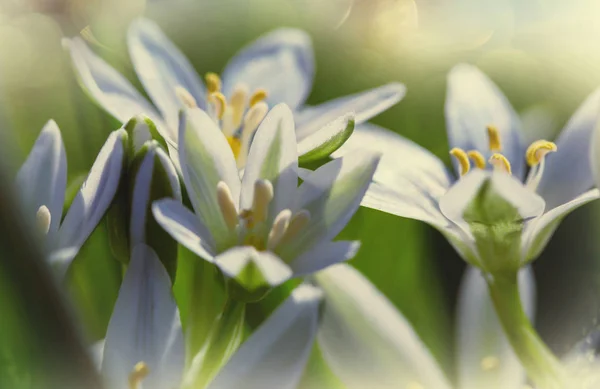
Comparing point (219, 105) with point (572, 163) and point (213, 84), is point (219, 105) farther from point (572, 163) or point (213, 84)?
point (572, 163)

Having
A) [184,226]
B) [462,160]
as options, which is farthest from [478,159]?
[184,226]

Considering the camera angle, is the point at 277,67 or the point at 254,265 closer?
the point at 254,265

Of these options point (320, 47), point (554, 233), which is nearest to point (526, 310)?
point (554, 233)

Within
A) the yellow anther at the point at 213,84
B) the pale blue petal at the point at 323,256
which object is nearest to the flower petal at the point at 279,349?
the pale blue petal at the point at 323,256

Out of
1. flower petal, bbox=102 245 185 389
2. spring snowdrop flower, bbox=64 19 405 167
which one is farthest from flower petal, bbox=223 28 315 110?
flower petal, bbox=102 245 185 389

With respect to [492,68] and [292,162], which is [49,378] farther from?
[492,68]

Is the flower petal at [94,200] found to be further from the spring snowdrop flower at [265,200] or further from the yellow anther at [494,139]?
the yellow anther at [494,139]

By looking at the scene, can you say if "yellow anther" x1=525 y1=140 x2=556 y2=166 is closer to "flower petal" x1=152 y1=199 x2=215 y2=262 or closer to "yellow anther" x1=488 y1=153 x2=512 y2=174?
"yellow anther" x1=488 y1=153 x2=512 y2=174

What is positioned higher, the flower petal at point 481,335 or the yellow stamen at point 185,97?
the yellow stamen at point 185,97
